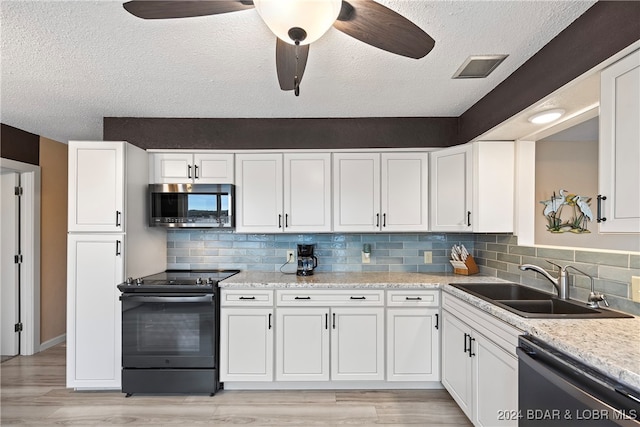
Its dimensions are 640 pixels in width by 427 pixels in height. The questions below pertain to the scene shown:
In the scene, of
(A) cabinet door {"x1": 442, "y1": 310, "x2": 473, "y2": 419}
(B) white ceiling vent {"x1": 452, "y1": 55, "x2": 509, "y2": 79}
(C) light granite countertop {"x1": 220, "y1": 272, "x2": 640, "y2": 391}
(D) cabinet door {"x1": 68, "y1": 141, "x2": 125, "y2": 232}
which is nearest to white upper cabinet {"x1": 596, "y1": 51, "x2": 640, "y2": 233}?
(C) light granite countertop {"x1": 220, "y1": 272, "x2": 640, "y2": 391}

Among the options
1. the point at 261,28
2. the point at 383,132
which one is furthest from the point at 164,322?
the point at 383,132

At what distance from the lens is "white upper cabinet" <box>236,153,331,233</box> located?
2982 mm

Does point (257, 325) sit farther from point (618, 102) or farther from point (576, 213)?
point (618, 102)

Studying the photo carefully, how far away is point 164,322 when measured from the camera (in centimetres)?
259

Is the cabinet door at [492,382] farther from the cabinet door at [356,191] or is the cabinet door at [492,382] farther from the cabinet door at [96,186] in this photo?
the cabinet door at [96,186]

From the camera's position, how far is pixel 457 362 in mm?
2307

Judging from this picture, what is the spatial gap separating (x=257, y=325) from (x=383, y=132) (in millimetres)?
2001

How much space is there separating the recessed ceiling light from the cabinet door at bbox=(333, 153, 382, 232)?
1225mm

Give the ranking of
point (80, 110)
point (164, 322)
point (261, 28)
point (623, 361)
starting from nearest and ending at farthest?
point (623, 361) < point (261, 28) < point (164, 322) < point (80, 110)

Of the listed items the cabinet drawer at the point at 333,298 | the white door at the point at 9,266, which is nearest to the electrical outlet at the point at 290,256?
the cabinet drawer at the point at 333,298

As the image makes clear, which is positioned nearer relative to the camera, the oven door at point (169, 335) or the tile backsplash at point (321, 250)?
the oven door at point (169, 335)

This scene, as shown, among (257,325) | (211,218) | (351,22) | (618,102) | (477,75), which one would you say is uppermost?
(477,75)

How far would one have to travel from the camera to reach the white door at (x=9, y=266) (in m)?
3.43

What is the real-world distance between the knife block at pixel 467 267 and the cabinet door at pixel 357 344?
0.91 meters
